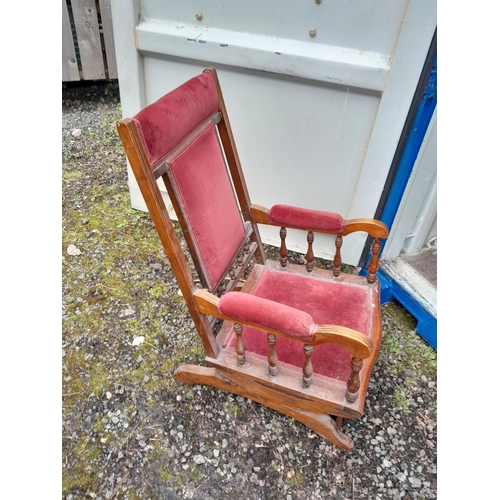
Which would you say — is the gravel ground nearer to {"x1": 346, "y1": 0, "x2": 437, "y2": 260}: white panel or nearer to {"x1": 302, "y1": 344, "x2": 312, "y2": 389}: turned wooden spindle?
{"x1": 302, "y1": 344, "x2": 312, "y2": 389}: turned wooden spindle

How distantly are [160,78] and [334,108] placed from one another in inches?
48.0

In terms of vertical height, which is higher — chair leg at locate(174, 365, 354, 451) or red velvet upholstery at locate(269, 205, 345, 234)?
red velvet upholstery at locate(269, 205, 345, 234)

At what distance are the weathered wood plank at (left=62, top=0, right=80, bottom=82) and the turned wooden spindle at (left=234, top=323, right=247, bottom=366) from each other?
4.67 m

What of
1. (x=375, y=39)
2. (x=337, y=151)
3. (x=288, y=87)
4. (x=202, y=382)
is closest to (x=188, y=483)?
(x=202, y=382)

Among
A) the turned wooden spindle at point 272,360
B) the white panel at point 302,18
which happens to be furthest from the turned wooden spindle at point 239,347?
the white panel at point 302,18

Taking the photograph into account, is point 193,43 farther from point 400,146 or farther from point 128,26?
point 400,146

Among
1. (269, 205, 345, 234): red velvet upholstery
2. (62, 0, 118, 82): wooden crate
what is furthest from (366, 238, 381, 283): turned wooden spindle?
(62, 0, 118, 82): wooden crate

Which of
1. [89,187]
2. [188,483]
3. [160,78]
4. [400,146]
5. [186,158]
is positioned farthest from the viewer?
[89,187]

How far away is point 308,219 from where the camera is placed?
196 centimetres

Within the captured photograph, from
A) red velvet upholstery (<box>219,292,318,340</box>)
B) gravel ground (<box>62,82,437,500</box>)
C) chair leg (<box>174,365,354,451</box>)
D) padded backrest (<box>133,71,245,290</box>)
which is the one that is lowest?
gravel ground (<box>62,82,437,500</box>)

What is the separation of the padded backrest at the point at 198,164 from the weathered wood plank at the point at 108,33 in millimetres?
3640

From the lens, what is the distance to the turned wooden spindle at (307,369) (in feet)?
4.79

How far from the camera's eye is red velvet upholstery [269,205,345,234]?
1.93 meters

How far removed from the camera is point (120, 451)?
184 cm
